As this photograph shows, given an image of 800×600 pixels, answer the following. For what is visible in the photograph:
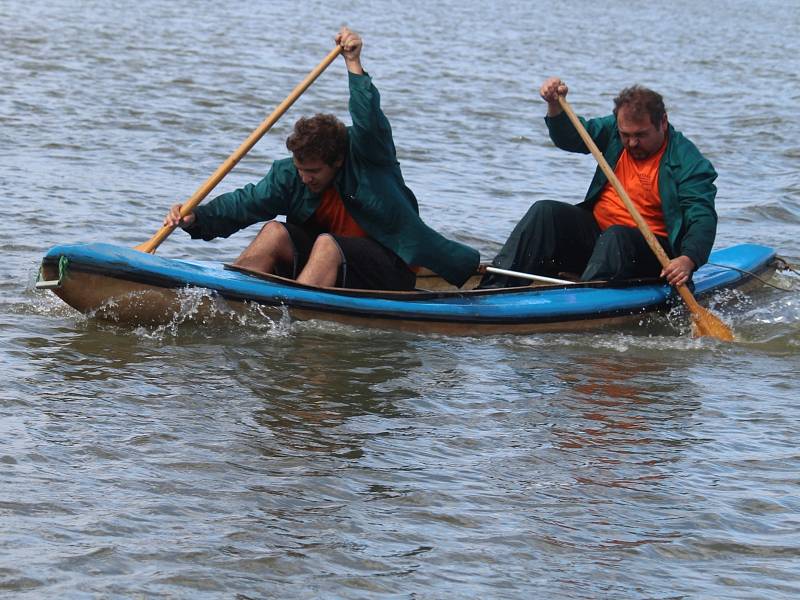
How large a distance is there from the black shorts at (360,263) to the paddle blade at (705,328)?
4.90 feet

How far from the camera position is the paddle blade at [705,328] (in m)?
7.29

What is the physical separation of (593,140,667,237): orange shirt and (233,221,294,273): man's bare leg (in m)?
1.80

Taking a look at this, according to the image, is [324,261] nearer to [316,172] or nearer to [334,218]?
[334,218]

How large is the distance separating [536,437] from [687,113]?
488 inches

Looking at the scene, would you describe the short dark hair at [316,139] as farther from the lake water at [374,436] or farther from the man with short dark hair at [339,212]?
the lake water at [374,436]

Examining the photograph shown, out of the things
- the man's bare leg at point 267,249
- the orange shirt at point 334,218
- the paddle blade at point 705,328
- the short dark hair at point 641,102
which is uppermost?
the short dark hair at point 641,102

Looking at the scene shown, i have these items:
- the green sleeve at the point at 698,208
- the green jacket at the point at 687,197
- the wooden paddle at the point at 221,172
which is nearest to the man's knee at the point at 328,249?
the wooden paddle at the point at 221,172

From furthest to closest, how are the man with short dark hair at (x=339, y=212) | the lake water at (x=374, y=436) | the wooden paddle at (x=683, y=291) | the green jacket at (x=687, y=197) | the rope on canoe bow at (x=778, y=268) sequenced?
the rope on canoe bow at (x=778, y=268)
the wooden paddle at (x=683, y=291)
the green jacket at (x=687, y=197)
the man with short dark hair at (x=339, y=212)
the lake water at (x=374, y=436)

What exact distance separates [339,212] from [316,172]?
16.2 inches

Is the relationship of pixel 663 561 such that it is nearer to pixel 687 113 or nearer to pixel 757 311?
pixel 757 311

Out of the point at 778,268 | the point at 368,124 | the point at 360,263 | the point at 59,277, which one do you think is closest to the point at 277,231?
the point at 360,263

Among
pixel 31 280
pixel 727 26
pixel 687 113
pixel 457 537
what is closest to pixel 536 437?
pixel 457 537

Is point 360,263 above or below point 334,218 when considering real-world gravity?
below

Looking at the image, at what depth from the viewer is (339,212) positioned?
687 centimetres
